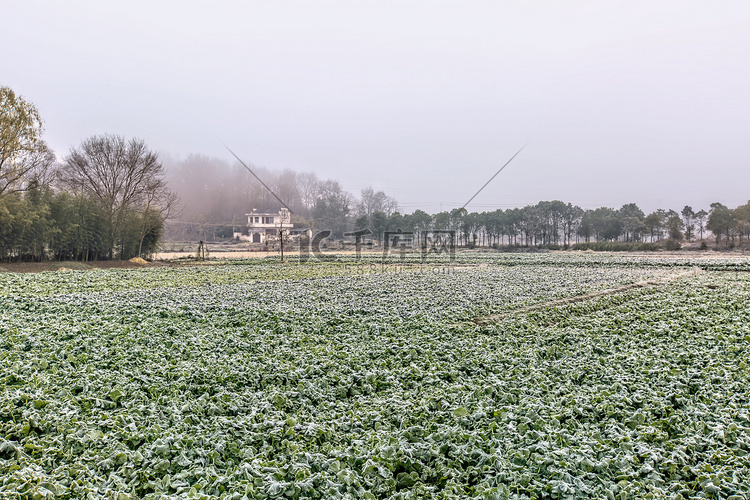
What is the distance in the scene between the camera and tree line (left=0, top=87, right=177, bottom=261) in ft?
84.6

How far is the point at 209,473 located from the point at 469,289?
43.1 ft

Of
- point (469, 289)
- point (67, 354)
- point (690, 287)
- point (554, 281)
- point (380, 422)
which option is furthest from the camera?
point (554, 281)

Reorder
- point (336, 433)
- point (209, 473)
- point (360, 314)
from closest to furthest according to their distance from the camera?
point (209, 473)
point (336, 433)
point (360, 314)

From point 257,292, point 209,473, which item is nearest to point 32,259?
point 257,292

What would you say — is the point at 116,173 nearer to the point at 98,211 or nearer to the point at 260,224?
the point at 98,211

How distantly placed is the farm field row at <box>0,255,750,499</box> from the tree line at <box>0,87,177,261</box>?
20.4 metres

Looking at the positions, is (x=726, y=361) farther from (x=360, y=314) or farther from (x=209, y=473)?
(x=209, y=473)

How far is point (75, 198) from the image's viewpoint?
30453 mm

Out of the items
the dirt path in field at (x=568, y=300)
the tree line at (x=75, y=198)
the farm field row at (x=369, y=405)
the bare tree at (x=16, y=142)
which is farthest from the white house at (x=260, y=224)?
the farm field row at (x=369, y=405)

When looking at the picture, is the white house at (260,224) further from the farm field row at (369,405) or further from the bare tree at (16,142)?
the farm field row at (369,405)

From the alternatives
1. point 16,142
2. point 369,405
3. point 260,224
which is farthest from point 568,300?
point 260,224

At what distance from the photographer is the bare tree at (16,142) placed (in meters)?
25.7

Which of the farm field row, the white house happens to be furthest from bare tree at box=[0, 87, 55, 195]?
the white house

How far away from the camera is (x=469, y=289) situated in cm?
1573
